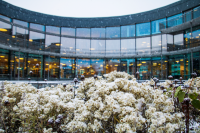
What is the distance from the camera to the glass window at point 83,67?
72.0 ft

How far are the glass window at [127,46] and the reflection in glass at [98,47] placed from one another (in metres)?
3.43

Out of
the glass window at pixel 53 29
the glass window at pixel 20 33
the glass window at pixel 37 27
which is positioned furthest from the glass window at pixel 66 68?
the glass window at pixel 20 33

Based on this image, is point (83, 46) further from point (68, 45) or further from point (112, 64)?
point (112, 64)

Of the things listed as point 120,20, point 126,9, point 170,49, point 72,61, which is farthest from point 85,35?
point 126,9

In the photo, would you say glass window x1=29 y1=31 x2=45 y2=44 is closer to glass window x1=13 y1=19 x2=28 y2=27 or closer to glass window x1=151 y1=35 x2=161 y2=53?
glass window x1=13 y1=19 x2=28 y2=27

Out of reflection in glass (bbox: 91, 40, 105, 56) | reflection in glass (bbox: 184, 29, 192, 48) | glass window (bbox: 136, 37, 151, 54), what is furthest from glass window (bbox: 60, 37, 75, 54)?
reflection in glass (bbox: 184, 29, 192, 48)

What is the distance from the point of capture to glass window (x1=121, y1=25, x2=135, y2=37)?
21.4 metres

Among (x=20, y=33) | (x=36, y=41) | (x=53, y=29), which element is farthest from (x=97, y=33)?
(x=20, y=33)

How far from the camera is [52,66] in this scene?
2061 cm

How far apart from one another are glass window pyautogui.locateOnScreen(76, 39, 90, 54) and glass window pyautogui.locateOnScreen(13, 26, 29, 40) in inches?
308

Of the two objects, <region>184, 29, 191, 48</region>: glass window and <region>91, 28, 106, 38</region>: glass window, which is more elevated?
<region>91, 28, 106, 38</region>: glass window

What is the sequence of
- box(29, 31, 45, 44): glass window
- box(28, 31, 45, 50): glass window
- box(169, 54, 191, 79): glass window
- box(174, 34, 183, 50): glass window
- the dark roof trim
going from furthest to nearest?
box(29, 31, 45, 44): glass window
box(28, 31, 45, 50): glass window
box(174, 34, 183, 50): glass window
the dark roof trim
box(169, 54, 191, 79): glass window

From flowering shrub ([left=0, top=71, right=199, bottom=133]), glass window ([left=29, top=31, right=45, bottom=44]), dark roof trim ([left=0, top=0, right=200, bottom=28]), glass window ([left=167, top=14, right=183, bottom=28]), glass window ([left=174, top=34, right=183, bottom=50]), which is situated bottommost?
flowering shrub ([left=0, top=71, right=199, bottom=133])

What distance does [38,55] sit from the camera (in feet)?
64.0
